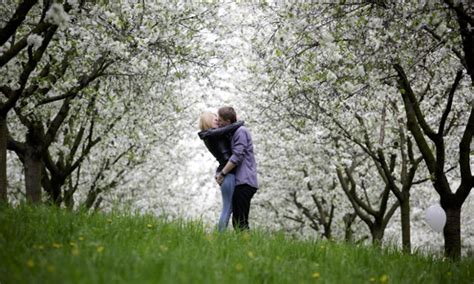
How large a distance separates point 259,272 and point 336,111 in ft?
28.4

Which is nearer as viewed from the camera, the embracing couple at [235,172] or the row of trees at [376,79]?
the row of trees at [376,79]

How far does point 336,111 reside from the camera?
1251 centimetres

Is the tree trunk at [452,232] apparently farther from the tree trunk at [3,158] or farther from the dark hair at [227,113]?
the tree trunk at [3,158]

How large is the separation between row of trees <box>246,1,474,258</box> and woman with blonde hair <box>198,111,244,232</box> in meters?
1.34

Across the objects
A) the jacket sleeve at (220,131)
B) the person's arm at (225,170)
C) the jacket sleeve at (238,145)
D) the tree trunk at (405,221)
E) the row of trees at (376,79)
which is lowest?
the person's arm at (225,170)

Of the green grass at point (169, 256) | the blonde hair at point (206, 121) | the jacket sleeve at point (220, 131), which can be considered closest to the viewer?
the green grass at point (169, 256)

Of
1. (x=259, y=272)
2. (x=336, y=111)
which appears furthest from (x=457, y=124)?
(x=259, y=272)

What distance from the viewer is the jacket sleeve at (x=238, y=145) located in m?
7.33

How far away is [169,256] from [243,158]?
330 cm

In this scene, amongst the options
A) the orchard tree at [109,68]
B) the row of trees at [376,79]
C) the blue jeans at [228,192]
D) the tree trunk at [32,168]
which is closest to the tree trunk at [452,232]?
the row of trees at [376,79]

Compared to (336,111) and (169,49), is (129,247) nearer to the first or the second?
(169,49)

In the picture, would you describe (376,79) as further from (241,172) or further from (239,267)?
(239,267)

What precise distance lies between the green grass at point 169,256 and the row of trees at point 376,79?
5.18 feet

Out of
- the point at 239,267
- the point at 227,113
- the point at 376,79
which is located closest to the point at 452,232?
the point at 376,79
